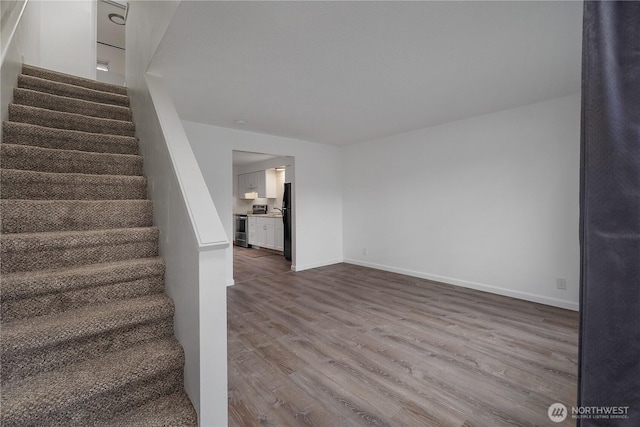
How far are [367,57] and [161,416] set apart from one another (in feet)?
8.55

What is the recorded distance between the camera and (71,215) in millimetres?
1852

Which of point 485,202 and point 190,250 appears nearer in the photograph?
point 190,250

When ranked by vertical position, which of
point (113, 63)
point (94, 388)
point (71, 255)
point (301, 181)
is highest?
point (113, 63)

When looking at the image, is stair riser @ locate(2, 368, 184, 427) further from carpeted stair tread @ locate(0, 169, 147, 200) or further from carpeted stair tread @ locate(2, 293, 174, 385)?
carpeted stair tread @ locate(0, 169, 147, 200)

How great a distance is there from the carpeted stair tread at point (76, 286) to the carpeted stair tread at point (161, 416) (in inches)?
25.3

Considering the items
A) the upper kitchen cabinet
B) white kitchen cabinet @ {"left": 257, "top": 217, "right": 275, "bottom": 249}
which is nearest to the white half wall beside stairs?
white kitchen cabinet @ {"left": 257, "top": 217, "right": 275, "bottom": 249}

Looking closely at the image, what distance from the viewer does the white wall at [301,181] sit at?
4102 mm

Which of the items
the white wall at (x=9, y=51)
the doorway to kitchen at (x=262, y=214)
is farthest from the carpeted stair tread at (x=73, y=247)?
the doorway to kitchen at (x=262, y=214)

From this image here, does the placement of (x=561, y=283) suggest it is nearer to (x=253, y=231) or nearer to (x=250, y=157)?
Answer: (x=250, y=157)

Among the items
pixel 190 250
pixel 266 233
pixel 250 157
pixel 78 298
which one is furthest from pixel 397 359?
pixel 250 157

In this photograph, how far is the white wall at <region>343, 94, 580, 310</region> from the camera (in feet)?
10.2

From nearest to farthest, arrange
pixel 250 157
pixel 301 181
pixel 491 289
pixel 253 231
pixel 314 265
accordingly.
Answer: pixel 491 289 → pixel 301 181 → pixel 314 265 → pixel 250 157 → pixel 253 231

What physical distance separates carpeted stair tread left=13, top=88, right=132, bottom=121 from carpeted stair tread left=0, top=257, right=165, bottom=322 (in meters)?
1.70

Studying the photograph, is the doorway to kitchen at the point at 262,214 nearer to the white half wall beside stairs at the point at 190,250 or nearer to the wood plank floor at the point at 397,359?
the wood plank floor at the point at 397,359
